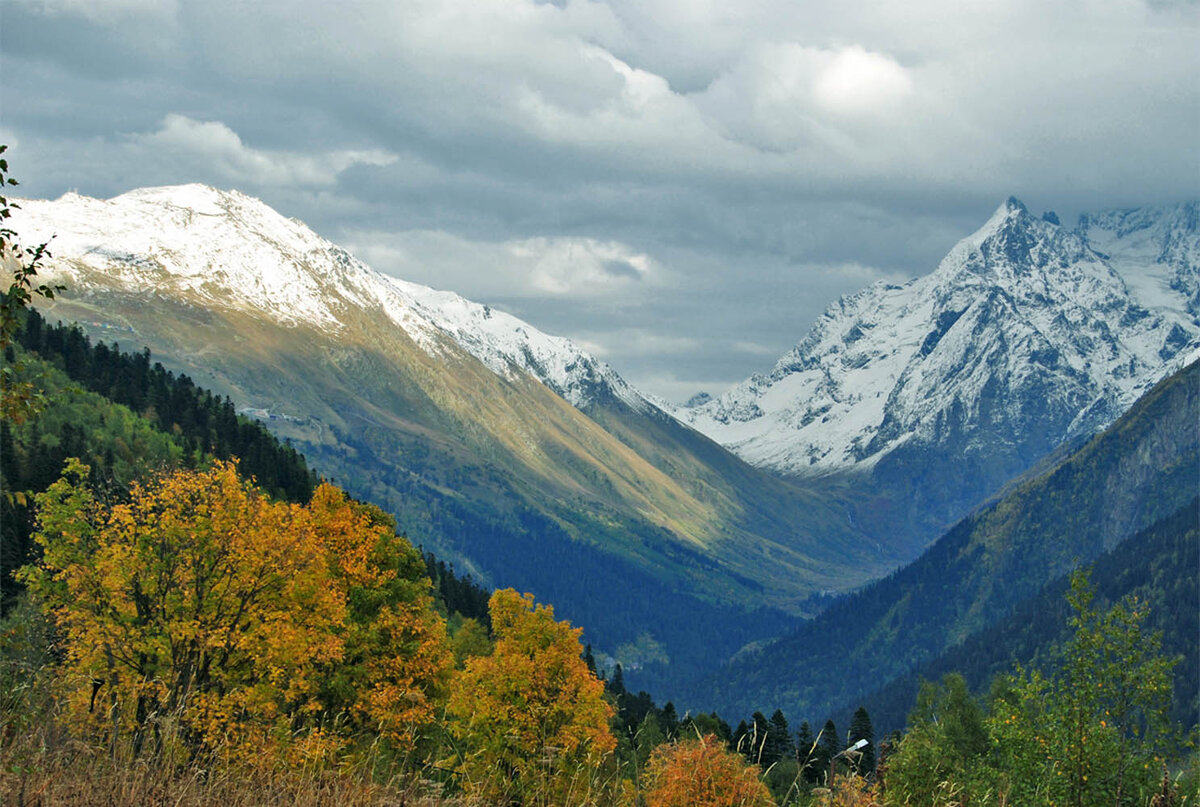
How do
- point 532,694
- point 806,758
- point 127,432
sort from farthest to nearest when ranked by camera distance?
point 127,432 → point 532,694 → point 806,758

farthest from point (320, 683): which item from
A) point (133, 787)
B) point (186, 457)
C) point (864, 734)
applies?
point (186, 457)

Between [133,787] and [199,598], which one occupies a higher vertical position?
[199,598]

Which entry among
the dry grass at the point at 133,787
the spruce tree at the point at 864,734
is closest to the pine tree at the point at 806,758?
the spruce tree at the point at 864,734

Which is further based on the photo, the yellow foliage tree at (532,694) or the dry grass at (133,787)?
the yellow foliage tree at (532,694)

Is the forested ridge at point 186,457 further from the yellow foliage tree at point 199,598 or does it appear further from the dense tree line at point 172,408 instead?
the yellow foliage tree at point 199,598

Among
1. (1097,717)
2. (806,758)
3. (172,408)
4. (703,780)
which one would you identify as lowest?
(703,780)

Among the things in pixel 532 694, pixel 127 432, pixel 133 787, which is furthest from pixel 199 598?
pixel 127 432

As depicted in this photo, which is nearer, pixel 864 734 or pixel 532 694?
pixel 532 694

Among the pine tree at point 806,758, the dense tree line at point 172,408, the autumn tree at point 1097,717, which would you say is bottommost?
the pine tree at point 806,758

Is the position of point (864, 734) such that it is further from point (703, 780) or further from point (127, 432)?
point (703, 780)

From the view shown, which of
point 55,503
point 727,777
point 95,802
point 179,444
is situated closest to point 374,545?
point 55,503

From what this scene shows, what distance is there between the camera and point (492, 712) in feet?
140

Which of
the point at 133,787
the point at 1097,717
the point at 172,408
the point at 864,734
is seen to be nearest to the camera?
the point at 133,787

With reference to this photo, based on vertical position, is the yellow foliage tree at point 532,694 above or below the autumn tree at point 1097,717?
below
